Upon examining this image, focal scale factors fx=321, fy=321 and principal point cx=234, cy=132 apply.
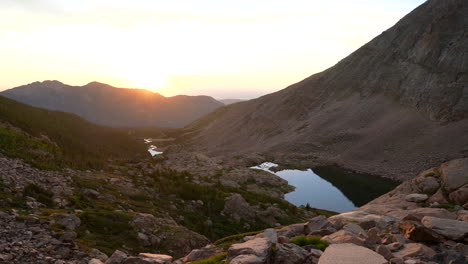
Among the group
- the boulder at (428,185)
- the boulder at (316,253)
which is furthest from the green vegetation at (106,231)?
the boulder at (428,185)

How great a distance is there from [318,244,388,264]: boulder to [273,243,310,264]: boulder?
0.72 metres

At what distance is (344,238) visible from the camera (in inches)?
455

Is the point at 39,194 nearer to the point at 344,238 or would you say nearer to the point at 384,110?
the point at 344,238

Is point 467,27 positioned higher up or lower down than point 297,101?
higher up

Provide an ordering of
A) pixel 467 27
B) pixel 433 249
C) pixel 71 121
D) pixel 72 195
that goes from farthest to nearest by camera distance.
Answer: pixel 467 27, pixel 71 121, pixel 72 195, pixel 433 249

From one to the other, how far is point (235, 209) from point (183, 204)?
5.15 meters

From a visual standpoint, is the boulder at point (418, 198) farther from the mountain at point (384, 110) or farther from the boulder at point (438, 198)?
the mountain at point (384, 110)

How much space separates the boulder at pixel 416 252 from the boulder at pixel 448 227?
1.35 meters

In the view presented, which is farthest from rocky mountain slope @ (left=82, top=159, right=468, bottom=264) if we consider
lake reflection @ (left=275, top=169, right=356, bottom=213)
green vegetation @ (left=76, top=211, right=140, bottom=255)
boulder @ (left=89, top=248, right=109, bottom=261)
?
lake reflection @ (left=275, top=169, right=356, bottom=213)

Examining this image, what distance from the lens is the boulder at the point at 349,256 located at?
9508mm

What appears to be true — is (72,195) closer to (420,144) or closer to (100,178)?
(100,178)

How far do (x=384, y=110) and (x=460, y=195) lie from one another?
87671 mm

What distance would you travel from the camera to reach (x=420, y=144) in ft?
258

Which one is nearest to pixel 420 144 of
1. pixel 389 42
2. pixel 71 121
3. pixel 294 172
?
pixel 294 172
